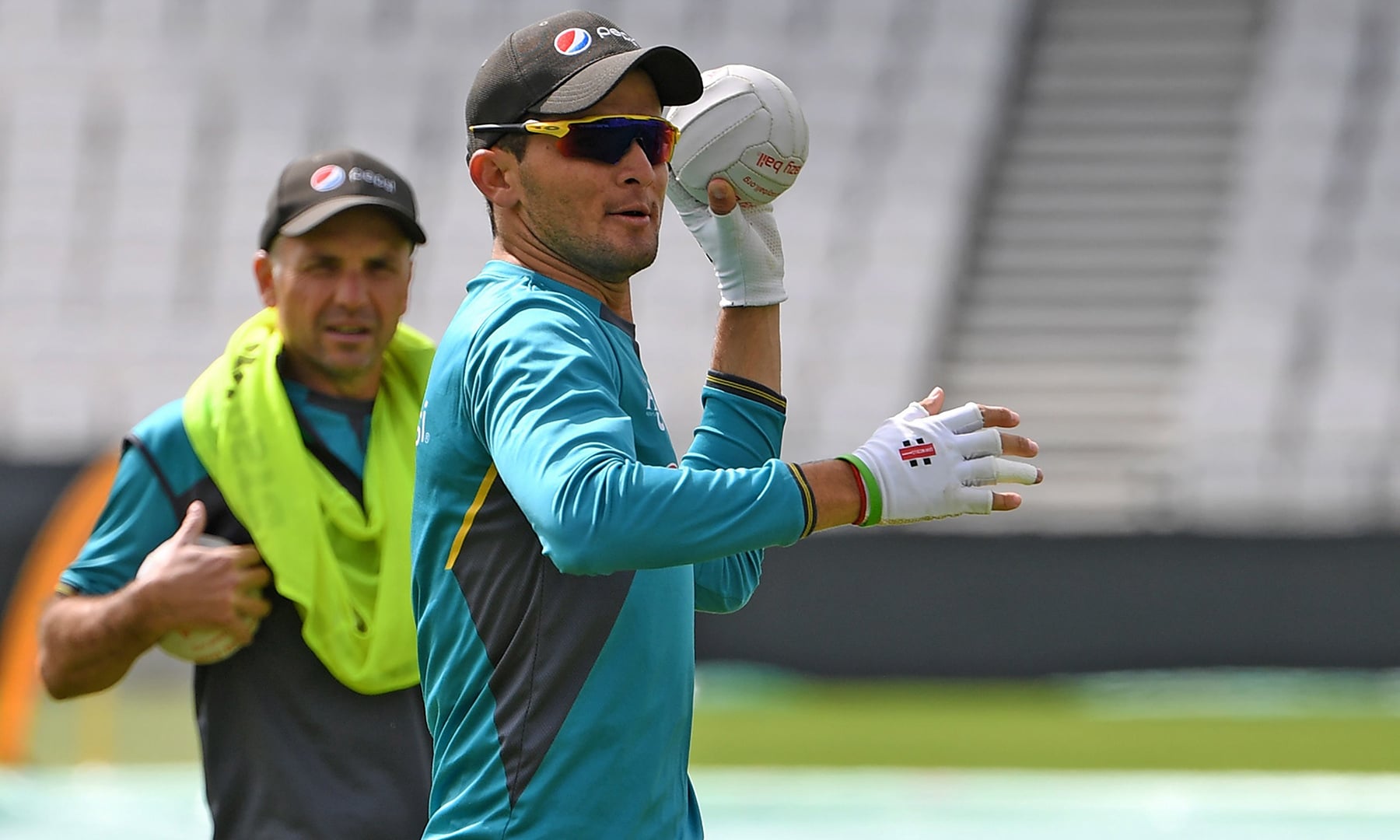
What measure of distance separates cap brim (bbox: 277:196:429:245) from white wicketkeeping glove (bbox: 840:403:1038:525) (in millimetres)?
1723

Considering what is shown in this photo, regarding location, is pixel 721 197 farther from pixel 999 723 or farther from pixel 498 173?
pixel 999 723

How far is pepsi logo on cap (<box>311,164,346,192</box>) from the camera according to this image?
3.97m

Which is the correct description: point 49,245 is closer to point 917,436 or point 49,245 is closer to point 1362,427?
point 1362,427

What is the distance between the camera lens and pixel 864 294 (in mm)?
13945

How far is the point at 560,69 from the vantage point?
105 inches

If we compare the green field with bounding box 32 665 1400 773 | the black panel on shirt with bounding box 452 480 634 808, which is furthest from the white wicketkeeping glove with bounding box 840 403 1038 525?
the green field with bounding box 32 665 1400 773

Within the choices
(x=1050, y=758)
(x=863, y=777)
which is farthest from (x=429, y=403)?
(x=1050, y=758)

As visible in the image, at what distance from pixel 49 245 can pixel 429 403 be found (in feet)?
43.4

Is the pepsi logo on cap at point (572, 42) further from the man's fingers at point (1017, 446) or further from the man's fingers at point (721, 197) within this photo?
the man's fingers at point (1017, 446)

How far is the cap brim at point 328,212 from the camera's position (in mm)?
3891

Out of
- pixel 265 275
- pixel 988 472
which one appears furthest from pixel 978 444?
pixel 265 275

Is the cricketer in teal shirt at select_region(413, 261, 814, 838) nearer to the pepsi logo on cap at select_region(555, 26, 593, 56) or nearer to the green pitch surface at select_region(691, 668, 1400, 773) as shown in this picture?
the pepsi logo on cap at select_region(555, 26, 593, 56)

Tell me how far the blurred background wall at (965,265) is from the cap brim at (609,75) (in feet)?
28.2

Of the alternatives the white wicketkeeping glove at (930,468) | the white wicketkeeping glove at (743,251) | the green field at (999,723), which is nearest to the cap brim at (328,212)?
the white wicketkeeping glove at (743,251)
